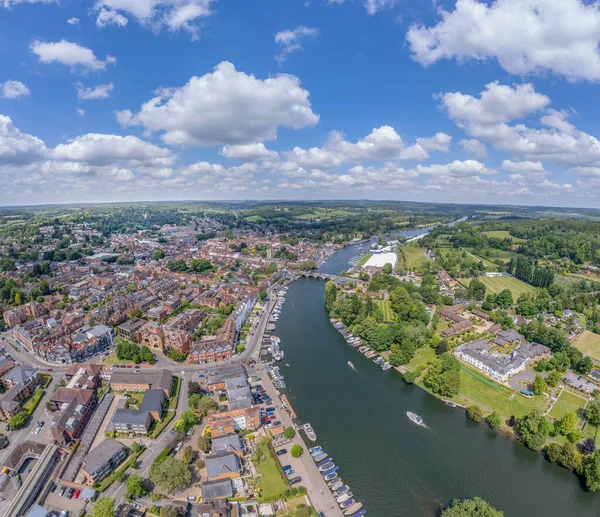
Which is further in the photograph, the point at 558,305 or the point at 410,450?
the point at 558,305

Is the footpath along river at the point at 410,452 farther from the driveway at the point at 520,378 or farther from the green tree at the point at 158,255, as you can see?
the green tree at the point at 158,255

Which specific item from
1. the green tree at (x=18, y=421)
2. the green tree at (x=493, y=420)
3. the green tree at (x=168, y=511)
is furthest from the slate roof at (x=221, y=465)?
the green tree at (x=493, y=420)

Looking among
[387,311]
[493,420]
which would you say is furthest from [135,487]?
[387,311]

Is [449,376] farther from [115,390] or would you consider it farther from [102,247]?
[102,247]

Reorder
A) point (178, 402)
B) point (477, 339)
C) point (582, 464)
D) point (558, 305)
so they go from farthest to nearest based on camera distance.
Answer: point (558, 305), point (477, 339), point (178, 402), point (582, 464)

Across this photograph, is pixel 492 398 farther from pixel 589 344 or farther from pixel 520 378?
pixel 589 344

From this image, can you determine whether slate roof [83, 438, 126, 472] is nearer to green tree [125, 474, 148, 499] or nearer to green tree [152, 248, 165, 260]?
green tree [125, 474, 148, 499]

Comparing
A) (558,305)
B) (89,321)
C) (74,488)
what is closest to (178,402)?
(74,488)
